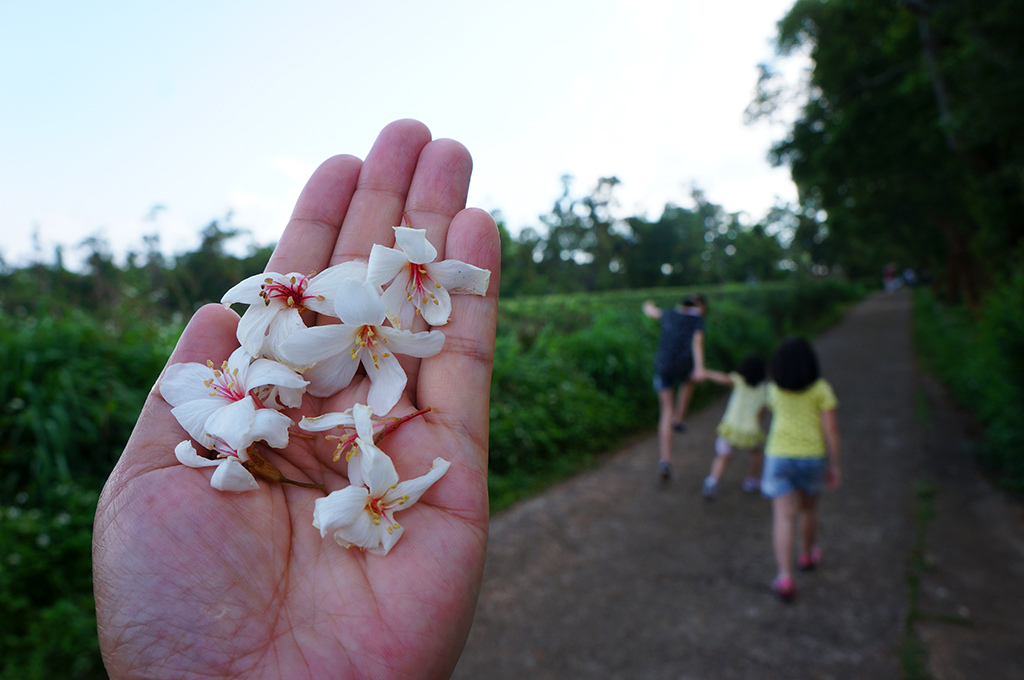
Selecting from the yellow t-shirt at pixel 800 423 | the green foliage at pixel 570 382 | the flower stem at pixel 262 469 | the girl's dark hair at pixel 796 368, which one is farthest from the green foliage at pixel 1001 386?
the flower stem at pixel 262 469

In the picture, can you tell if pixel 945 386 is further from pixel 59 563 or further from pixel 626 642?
pixel 59 563

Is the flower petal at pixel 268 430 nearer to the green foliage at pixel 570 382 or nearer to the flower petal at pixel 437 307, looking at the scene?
the flower petal at pixel 437 307

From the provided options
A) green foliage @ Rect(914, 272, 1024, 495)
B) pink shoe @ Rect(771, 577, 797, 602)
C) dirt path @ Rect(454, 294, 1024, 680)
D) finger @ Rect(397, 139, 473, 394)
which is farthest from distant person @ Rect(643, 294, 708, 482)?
finger @ Rect(397, 139, 473, 394)

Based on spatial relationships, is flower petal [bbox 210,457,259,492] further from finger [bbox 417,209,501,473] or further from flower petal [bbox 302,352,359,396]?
finger [bbox 417,209,501,473]

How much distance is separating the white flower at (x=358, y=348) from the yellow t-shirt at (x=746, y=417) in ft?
13.0

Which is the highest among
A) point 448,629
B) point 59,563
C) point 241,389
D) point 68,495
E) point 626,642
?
point 241,389

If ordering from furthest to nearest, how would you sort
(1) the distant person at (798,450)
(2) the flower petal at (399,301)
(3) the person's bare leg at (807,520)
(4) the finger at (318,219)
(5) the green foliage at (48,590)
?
(3) the person's bare leg at (807,520) < (1) the distant person at (798,450) < (5) the green foliage at (48,590) < (4) the finger at (318,219) < (2) the flower petal at (399,301)

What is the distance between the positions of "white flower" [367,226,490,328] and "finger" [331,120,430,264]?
0.36m

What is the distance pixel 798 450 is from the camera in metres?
3.65

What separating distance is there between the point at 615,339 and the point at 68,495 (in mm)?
6476

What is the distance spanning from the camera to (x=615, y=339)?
8.30 m

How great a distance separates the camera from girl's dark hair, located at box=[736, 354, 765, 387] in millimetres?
4930

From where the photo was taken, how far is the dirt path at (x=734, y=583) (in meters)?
3.00

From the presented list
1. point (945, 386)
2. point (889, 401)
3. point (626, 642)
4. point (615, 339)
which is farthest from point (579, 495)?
point (945, 386)
